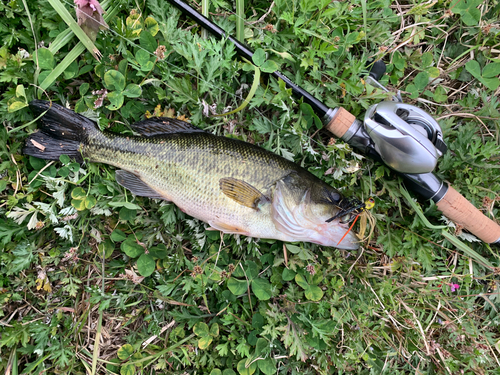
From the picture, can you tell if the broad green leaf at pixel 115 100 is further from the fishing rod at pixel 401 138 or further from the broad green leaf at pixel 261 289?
the broad green leaf at pixel 261 289

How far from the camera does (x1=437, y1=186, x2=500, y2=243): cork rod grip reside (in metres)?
2.68

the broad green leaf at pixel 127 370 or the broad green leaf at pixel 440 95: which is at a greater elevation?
the broad green leaf at pixel 440 95

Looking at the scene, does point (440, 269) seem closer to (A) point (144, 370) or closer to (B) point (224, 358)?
(B) point (224, 358)

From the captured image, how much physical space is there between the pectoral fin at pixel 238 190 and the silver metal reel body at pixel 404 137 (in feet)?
3.67

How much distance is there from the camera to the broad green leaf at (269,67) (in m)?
2.61

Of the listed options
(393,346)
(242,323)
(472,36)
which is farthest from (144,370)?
(472,36)

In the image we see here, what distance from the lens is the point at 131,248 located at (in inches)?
108

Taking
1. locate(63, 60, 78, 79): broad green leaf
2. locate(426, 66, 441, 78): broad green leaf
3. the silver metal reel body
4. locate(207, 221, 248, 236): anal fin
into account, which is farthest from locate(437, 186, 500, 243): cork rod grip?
locate(63, 60, 78, 79): broad green leaf

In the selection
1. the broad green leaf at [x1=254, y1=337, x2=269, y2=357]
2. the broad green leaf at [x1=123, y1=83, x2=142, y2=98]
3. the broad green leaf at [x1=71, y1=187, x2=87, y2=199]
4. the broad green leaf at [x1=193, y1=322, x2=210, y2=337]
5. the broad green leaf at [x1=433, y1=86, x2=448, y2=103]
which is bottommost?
the broad green leaf at [x1=193, y1=322, x2=210, y2=337]

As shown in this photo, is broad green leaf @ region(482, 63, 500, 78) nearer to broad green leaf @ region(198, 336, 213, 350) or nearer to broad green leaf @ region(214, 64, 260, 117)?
broad green leaf @ region(214, 64, 260, 117)

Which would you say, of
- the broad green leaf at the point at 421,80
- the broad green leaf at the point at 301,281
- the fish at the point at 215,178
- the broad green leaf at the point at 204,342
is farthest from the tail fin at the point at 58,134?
the broad green leaf at the point at 421,80

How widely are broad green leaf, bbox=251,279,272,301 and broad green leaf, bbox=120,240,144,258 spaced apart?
115 cm

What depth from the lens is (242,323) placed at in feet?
8.91

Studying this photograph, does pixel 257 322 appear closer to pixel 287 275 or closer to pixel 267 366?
pixel 267 366
